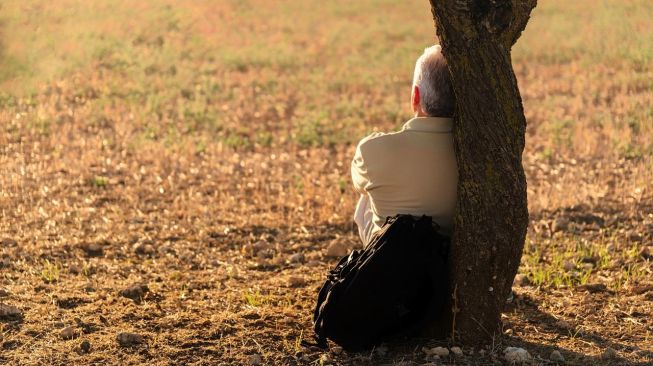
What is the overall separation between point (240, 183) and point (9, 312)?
157 inches

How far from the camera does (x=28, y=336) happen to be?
531 centimetres

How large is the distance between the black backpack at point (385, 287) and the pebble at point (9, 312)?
180 cm

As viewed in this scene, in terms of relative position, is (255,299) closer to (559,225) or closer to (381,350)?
(381,350)

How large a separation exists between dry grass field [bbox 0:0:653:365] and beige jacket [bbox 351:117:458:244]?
72 cm

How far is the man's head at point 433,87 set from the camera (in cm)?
494

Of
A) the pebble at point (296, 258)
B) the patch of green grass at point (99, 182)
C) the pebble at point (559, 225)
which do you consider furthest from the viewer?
the patch of green grass at point (99, 182)

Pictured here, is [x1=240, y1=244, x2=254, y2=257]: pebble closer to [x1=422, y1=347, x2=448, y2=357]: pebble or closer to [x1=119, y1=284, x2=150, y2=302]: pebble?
[x1=119, y1=284, x2=150, y2=302]: pebble

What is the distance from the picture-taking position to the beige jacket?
4.97 meters

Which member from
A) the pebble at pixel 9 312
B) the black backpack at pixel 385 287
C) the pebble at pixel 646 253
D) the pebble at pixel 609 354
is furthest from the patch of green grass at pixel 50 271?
the pebble at pixel 646 253

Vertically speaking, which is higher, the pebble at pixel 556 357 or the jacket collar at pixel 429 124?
the jacket collar at pixel 429 124

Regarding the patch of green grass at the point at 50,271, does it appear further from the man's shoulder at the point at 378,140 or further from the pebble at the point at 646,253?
the pebble at the point at 646,253

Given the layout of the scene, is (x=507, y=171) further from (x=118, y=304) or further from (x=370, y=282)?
(x=118, y=304)

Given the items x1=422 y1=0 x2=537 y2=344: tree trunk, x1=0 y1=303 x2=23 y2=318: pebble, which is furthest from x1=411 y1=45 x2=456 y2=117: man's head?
x1=0 y1=303 x2=23 y2=318: pebble

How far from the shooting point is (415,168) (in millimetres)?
4996
